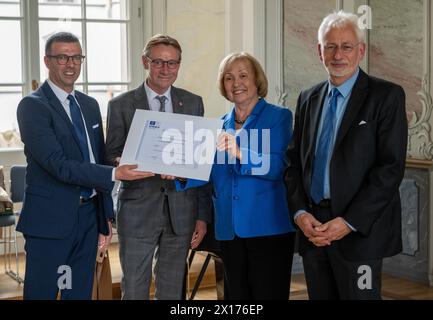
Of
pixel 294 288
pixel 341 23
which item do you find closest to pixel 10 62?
pixel 294 288

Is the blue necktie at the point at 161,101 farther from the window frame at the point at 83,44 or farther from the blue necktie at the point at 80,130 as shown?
the window frame at the point at 83,44

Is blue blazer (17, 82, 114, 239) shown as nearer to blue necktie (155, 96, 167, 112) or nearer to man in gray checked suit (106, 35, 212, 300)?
man in gray checked suit (106, 35, 212, 300)

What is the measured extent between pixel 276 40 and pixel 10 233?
2602mm

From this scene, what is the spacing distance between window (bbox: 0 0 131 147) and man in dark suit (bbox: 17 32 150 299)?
3395mm

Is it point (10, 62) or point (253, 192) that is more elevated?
point (10, 62)

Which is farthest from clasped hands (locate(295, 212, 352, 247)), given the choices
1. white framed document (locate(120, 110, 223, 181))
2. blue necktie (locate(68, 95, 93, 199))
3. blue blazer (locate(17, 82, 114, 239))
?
blue necktie (locate(68, 95, 93, 199))

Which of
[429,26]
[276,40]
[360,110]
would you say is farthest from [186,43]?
[360,110]

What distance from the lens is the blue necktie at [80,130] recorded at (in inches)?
113

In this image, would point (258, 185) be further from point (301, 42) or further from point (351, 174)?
point (301, 42)

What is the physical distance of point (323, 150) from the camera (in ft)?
8.67

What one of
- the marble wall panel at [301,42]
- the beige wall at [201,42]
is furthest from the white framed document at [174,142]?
the beige wall at [201,42]

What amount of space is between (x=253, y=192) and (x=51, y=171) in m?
0.80

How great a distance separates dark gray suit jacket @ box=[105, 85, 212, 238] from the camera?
114 inches
